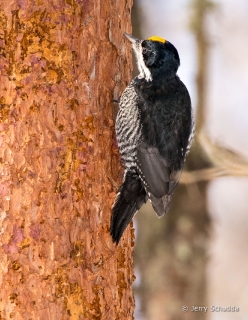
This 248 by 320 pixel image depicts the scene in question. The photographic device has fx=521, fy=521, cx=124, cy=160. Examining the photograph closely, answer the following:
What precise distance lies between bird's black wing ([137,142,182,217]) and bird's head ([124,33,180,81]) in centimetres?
53

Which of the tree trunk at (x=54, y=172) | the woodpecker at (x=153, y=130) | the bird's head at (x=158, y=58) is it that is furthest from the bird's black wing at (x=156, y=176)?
the bird's head at (x=158, y=58)

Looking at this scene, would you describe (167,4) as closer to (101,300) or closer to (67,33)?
(67,33)

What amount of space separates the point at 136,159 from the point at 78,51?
0.77 metres

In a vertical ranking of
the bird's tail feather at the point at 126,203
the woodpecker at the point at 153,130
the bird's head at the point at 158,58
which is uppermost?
the bird's head at the point at 158,58

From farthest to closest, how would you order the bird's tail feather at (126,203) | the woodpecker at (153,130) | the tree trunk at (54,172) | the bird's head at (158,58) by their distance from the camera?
1. the bird's head at (158,58)
2. the woodpecker at (153,130)
3. the bird's tail feather at (126,203)
4. the tree trunk at (54,172)

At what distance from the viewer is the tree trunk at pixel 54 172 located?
2404 mm

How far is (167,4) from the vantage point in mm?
6691

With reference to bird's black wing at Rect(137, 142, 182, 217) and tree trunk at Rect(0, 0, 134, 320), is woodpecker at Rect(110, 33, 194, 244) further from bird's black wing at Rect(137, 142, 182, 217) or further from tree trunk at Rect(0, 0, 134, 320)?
tree trunk at Rect(0, 0, 134, 320)

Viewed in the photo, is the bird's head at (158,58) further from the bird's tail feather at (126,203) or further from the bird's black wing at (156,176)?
the bird's tail feather at (126,203)

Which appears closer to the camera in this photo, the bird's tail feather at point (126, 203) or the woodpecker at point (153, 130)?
the bird's tail feather at point (126, 203)

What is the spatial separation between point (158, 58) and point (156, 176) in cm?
82

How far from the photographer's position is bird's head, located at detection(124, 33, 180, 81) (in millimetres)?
3369

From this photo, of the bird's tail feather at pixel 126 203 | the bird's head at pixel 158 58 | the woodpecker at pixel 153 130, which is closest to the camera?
the bird's tail feather at pixel 126 203

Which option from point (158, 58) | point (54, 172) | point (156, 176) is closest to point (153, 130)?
point (156, 176)
